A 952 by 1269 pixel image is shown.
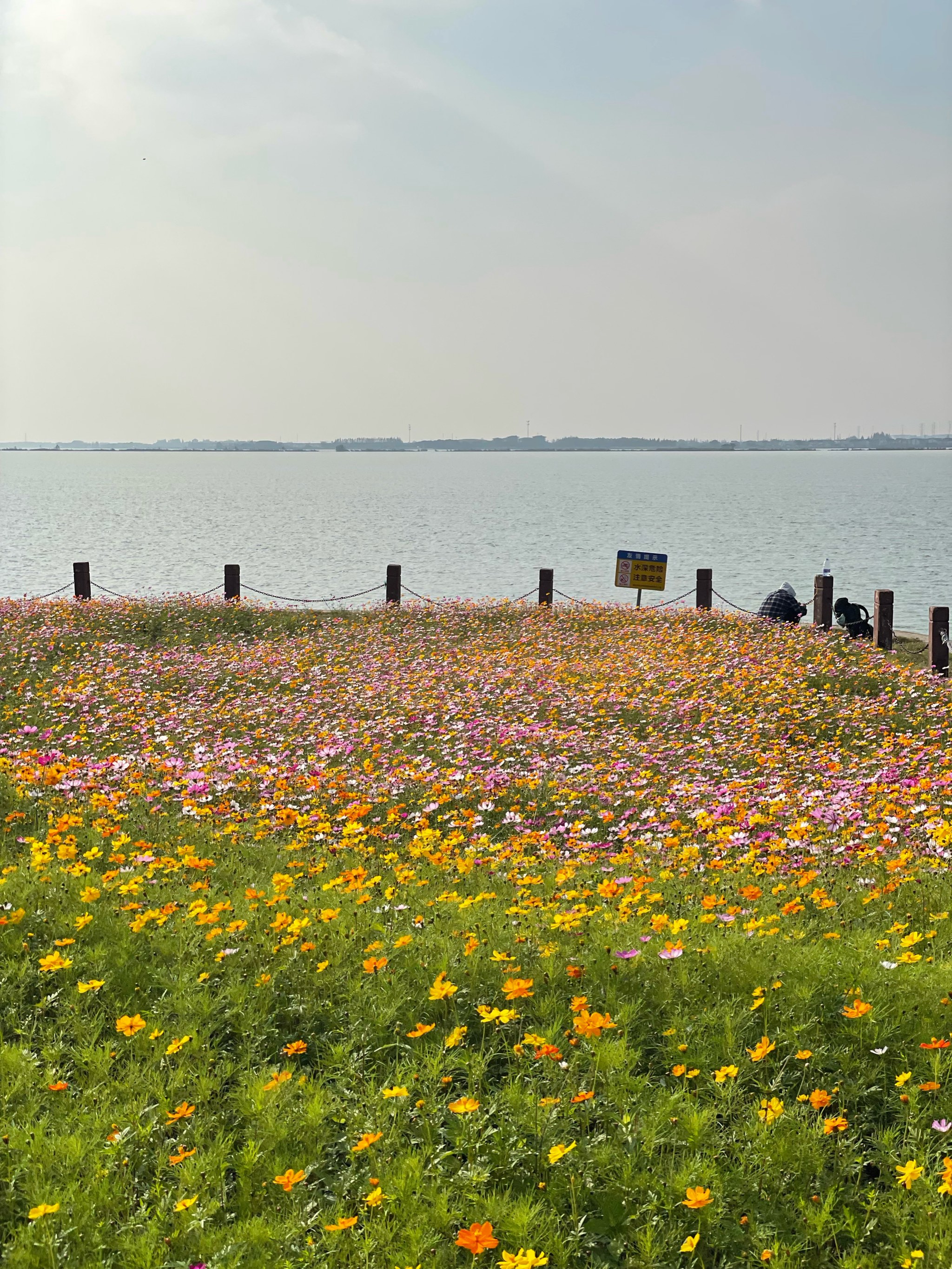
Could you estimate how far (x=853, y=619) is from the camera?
20875 millimetres

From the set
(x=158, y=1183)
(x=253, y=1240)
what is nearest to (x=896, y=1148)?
(x=253, y=1240)

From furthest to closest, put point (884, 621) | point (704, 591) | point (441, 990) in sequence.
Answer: point (704, 591), point (884, 621), point (441, 990)

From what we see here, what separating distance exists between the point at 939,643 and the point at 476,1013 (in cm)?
1402

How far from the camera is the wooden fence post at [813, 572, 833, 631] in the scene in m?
20.7

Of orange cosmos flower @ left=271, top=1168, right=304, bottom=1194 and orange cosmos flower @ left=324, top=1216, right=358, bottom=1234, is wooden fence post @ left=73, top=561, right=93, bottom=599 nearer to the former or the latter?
orange cosmos flower @ left=271, top=1168, right=304, bottom=1194

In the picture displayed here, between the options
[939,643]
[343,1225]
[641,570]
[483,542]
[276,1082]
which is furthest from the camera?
[483,542]

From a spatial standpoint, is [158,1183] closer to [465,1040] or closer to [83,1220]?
[83,1220]

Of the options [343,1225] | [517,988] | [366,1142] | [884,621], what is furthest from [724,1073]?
[884,621]

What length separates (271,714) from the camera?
41.0 feet

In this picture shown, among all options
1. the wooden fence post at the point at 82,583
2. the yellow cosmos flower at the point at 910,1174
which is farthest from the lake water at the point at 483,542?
the yellow cosmos flower at the point at 910,1174

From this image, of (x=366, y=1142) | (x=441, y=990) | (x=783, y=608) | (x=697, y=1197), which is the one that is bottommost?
(x=366, y=1142)

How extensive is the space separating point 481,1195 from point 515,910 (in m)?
1.98

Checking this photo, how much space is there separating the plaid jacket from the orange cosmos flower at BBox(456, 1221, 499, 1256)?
1849cm

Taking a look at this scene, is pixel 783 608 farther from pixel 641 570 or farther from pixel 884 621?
pixel 884 621
